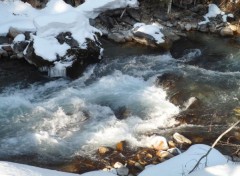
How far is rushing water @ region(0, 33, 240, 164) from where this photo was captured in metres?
8.88

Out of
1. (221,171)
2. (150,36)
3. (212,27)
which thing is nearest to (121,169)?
(221,171)

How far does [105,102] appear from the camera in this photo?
10445mm

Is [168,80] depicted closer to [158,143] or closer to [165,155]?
[158,143]

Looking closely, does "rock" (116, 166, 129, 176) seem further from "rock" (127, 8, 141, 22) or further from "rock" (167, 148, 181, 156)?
"rock" (127, 8, 141, 22)

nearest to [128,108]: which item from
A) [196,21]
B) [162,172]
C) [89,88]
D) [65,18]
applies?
[89,88]

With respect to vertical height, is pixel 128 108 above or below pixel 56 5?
below

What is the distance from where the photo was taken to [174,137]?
9.02m

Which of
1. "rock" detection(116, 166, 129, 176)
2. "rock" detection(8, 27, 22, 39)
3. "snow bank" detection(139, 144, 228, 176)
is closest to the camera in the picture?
"snow bank" detection(139, 144, 228, 176)

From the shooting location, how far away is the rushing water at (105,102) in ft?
29.1

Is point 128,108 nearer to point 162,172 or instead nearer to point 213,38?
point 162,172

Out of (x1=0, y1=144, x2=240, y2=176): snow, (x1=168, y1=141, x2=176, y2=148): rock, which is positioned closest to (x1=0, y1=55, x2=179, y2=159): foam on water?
(x1=168, y1=141, x2=176, y2=148): rock

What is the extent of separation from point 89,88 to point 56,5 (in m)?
4.58

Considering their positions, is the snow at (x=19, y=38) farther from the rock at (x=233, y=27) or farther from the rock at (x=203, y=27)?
the rock at (x=233, y=27)

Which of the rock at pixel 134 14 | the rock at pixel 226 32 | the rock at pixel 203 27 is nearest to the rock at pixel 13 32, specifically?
the rock at pixel 134 14
